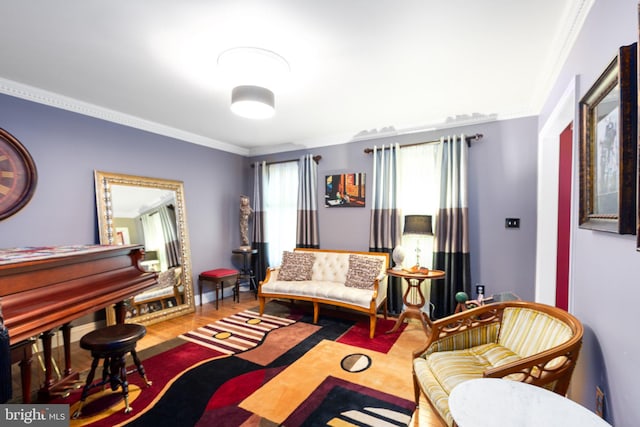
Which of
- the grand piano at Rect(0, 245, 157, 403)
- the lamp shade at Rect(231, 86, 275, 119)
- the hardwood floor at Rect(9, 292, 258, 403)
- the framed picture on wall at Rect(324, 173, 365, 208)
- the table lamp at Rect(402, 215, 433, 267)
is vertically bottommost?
the hardwood floor at Rect(9, 292, 258, 403)

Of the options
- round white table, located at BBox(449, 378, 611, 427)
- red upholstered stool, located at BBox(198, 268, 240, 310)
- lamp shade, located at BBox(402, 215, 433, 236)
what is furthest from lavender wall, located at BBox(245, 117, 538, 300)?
red upholstered stool, located at BBox(198, 268, 240, 310)

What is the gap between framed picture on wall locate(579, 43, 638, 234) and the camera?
104 cm

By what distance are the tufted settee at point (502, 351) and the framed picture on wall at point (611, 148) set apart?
1.93 feet

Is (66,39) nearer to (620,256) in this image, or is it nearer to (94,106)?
(94,106)

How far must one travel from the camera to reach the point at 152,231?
368 cm

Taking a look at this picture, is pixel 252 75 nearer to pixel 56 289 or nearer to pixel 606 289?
pixel 56 289

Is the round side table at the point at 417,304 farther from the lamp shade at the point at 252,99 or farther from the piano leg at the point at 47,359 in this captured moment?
the piano leg at the point at 47,359

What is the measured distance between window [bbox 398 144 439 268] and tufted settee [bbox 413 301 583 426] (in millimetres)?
1753

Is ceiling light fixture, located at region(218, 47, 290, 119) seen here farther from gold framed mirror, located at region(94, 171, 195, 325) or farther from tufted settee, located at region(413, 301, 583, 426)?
tufted settee, located at region(413, 301, 583, 426)

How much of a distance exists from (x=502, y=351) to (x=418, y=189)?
232cm

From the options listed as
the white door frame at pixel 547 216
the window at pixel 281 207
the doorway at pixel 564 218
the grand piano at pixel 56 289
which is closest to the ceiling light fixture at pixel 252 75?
the grand piano at pixel 56 289

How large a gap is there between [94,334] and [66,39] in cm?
209

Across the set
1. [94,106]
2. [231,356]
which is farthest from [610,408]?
[94,106]

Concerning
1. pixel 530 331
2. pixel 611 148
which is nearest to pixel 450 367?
pixel 530 331
